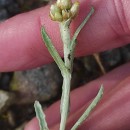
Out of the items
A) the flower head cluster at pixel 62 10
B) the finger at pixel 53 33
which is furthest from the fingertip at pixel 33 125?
the flower head cluster at pixel 62 10

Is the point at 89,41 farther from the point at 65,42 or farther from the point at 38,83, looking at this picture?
the point at 38,83

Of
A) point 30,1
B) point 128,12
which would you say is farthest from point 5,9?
point 128,12

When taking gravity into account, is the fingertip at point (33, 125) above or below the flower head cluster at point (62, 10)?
below

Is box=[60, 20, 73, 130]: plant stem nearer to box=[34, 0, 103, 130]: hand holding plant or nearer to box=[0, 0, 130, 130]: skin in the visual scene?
box=[34, 0, 103, 130]: hand holding plant

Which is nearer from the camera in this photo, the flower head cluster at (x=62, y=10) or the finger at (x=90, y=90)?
the flower head cluster at (x=62, y=10)

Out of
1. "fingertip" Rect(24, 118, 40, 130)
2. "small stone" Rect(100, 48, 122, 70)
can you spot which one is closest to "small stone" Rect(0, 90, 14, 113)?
"fingertip" Rect(24, 118, 40, 130)

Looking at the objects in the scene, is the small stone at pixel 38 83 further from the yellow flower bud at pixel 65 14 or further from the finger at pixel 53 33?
the yellow flower bud at pixel 65 14

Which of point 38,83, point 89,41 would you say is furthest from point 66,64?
point 38,83
